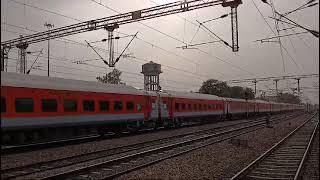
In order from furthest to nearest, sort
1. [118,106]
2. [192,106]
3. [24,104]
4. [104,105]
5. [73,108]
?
[192,106] < [118,106] < [104,105] < [73,108] < [24,104]

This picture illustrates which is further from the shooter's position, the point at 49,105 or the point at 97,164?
the point at 49,105

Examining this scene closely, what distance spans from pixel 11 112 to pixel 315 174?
11977 mm

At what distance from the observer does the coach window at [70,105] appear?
62.1ft

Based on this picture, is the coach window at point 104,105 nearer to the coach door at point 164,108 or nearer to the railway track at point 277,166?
the coach door at point 164,108

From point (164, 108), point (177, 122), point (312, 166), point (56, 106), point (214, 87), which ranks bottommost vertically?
point (312, 166)

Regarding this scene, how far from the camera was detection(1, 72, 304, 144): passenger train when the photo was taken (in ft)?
51.4

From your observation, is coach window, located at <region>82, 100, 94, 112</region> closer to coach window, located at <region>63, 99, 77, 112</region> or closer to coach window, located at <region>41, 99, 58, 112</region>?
coach window, located at <region>63, 99, 77, 112</region>

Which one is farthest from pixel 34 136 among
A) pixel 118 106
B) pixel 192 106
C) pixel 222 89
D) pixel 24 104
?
pixel 222 89

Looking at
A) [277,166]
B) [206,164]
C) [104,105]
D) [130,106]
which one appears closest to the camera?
[277,166]

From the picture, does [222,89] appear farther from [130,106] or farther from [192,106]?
[130,106]

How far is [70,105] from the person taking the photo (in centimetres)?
1930

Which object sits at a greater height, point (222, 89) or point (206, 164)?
point (222, 89)

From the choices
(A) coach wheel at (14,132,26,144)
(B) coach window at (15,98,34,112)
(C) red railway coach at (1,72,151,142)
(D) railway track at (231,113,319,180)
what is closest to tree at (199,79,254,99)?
(C) red railway coach at (1,72,151,142)

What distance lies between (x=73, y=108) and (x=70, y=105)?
28 cm
